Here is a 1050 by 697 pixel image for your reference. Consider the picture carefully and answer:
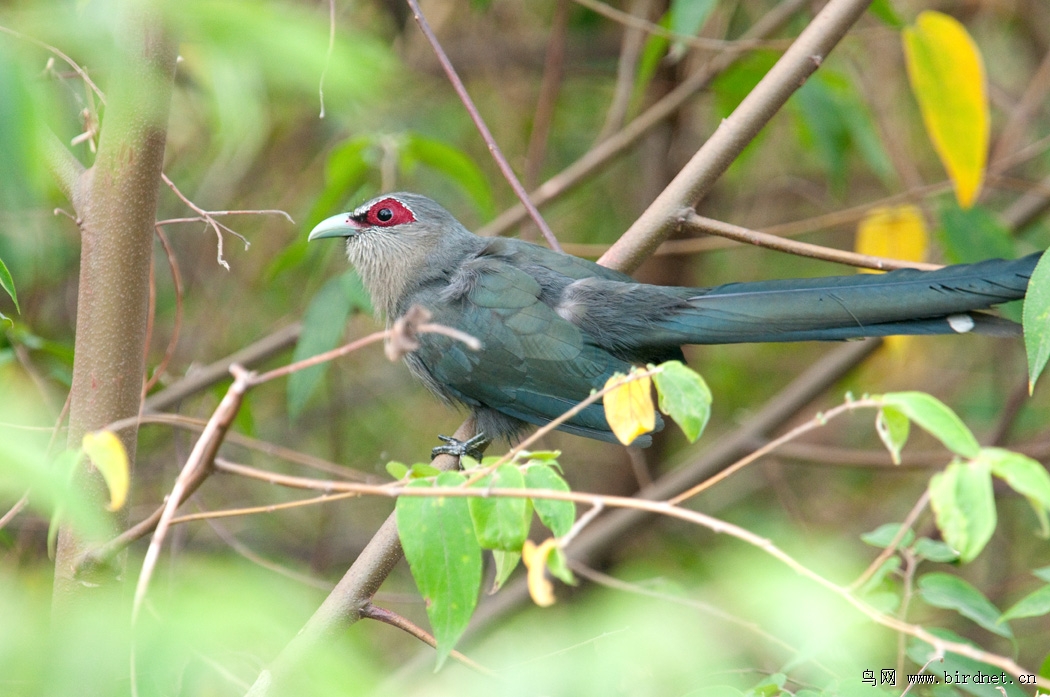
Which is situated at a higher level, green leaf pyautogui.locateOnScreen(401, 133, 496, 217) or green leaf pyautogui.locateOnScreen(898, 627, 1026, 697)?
green leaf pyautogui.locateOnScreen(401, 133, 496, 217)

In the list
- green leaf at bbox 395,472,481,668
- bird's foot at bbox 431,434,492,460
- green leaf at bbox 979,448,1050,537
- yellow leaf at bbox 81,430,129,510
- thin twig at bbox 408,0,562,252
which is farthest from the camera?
bird's foot at bbox 431,434,492,460

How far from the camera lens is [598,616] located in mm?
1813

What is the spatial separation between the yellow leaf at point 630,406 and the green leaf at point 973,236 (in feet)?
8.52

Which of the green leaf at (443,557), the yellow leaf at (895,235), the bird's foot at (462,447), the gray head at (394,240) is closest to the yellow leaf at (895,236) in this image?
the yellow leaf at (895,235)

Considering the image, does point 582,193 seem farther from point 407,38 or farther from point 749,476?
point 749,476

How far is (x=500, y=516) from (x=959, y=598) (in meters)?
1.25

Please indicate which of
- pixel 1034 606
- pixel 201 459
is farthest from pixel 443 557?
pixel 1034 606

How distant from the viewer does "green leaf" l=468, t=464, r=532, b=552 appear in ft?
4.87

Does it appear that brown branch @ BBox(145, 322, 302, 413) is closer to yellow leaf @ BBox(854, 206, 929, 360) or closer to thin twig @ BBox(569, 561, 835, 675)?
thin twig @ BBox(569, 561, 835, 675)

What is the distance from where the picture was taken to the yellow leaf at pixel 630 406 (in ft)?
5.41

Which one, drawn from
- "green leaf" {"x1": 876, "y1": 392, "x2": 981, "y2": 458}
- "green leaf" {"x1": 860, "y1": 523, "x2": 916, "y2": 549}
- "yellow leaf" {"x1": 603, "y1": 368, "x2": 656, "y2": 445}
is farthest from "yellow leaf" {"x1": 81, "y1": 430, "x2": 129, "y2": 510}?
"green leaf" {"x1": 860, "y1": 523, "x2": 916, "y2": 549}

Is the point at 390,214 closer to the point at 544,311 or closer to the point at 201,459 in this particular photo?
the point at 544,311

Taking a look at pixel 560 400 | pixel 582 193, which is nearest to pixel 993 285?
pixel 560 400

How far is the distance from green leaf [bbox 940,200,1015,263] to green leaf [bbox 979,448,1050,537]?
9.05 ft
